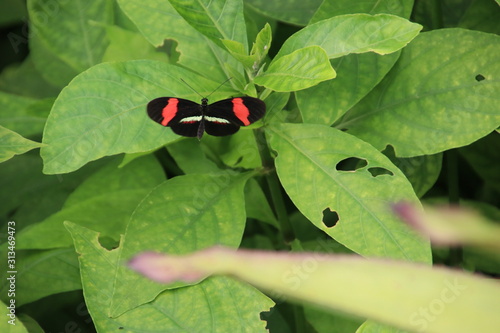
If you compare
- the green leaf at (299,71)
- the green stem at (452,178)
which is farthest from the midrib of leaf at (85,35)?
the green stem at (452,178)

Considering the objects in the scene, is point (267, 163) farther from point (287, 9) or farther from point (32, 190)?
point (32, 190)

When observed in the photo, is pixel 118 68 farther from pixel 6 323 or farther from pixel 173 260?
pixel 6 323

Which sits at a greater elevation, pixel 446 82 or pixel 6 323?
pixel 446 82

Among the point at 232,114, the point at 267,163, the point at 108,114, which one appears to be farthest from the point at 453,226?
the point at 108,114

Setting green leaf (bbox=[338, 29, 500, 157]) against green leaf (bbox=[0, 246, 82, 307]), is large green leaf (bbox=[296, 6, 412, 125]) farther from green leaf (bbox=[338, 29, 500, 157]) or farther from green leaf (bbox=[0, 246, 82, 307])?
green leaf (bbox=[0, 246, 82, 307])

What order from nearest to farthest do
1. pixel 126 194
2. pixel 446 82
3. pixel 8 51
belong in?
pixel 446 82, pixel 126 194, pixel 8 51

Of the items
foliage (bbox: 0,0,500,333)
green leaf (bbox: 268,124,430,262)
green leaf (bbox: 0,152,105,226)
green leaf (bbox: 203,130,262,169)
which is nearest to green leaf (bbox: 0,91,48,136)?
foliage (bbox: 0,0,500,333)

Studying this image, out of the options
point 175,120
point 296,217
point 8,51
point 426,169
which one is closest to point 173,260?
point 175,120
